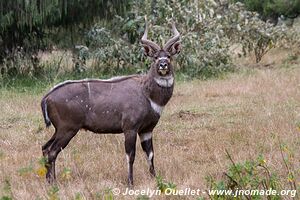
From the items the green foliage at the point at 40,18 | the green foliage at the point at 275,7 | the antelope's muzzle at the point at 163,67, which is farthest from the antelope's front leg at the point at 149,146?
the green foliage at the point at 275,7

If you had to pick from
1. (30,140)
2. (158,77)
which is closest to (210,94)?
(30,140)

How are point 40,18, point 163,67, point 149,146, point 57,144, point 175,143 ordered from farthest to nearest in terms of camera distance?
point 40,18
point 175,143
point 149,146
point 57,144
point 163,67

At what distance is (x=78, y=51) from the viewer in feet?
52.1

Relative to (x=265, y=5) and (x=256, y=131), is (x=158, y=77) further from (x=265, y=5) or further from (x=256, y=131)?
(x=265, y=5)

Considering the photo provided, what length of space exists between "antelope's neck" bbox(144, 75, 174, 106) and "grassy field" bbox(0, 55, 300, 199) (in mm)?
941

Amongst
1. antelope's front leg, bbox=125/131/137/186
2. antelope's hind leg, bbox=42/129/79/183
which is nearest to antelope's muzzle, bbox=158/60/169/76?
antelope's front leg, bbox=125/131/137/186

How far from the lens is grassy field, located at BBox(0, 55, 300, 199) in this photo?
6484mm

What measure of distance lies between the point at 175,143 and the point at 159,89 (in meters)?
2.17

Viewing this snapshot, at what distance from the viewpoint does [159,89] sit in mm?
6613

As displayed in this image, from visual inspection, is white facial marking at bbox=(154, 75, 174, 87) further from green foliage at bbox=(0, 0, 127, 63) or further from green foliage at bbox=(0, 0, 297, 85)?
green foliage at bbox=(0, 0, 297, 85)

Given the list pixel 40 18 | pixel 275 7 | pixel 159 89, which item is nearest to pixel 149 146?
pixel 159 89

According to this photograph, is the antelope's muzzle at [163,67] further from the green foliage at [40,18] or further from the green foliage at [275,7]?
the green foliage at [275,7]

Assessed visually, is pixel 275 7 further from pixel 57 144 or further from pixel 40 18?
pixel 57 144

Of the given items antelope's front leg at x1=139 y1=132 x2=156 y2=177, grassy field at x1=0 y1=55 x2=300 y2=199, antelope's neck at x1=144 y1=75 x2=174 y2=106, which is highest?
antelope's neck at x1=144 y1=75 x2=174 y2=106
